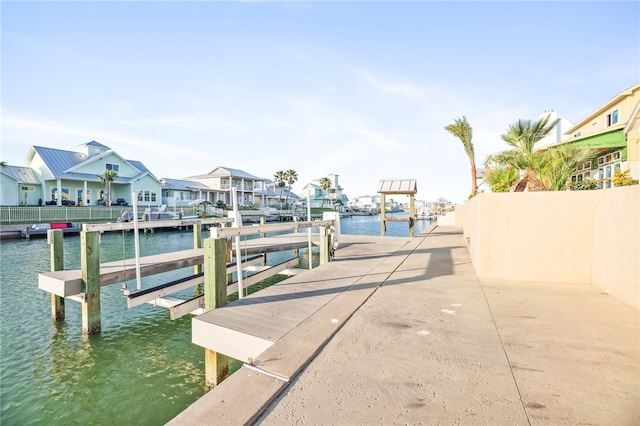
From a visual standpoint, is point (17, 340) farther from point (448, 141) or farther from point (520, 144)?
point (448, 141)

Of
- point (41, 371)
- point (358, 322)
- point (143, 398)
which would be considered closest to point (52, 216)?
point (41, 371)

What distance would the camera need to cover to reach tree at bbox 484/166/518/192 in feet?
27.0

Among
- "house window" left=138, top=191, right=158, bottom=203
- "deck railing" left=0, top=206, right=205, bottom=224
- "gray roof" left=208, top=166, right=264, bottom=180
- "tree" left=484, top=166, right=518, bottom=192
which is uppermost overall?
"gray roof" left=208, top=166, right=264, bottom=180

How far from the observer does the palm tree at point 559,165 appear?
20.4 ft

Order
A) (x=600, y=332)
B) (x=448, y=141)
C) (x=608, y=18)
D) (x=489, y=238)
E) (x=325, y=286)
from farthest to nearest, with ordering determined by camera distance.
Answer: (x=448, y=141) → (x=608, y=18) → (x=489, y=238) → (x=325, y=286) → (x=600, y=332)

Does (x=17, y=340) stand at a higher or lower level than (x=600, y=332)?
lower

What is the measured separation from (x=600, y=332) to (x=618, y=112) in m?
21.4

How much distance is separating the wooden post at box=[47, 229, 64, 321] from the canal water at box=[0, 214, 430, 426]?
0.24 meters

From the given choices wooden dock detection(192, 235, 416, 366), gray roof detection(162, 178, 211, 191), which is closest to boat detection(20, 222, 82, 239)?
gray roof detection(162, 178, 211, 191)

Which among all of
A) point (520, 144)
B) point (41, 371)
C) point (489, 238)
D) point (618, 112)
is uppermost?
point (618, 112)

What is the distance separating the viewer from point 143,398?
4.02 m

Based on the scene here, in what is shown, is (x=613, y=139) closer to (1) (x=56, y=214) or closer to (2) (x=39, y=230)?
(2) (x=39, y=230)

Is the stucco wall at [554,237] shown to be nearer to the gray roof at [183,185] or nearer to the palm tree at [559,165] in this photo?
the palm tree at [559,165]

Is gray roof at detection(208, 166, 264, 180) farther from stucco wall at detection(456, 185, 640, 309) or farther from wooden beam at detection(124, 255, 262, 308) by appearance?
stucco wall at detection(456, 185, 640, 309)
